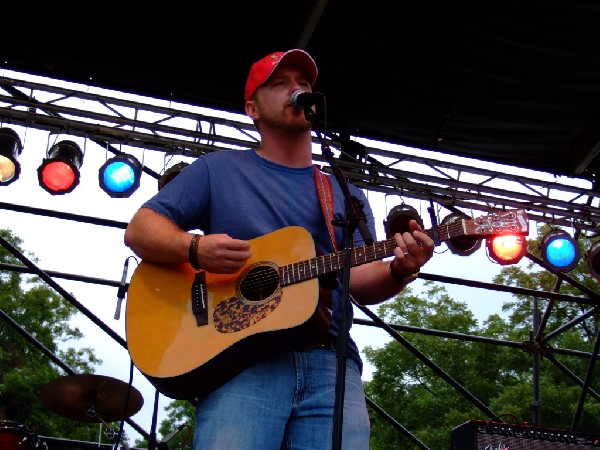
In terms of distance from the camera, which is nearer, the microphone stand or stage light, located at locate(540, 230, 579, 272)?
the microphone stand

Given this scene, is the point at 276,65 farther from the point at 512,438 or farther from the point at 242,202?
the point at 512,438

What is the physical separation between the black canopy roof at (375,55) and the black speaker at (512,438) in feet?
8.90

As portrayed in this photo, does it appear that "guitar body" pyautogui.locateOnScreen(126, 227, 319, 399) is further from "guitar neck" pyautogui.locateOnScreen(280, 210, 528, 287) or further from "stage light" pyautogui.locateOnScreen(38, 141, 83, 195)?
"stage light" pyautogui.locateOnScreen(38, 141, 83, 195)

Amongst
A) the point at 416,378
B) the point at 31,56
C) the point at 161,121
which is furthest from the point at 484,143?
the point at 416,378

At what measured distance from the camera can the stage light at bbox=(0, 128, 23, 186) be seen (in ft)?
18.4

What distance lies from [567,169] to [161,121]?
3.71 metres

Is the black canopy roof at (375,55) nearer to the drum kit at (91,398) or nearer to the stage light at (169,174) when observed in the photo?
the stage light at (169,174)

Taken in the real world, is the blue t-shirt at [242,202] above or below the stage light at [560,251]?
below

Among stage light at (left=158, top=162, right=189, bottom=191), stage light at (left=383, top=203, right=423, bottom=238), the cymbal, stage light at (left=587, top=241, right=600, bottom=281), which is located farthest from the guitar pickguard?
stage light at (left=587, top=241, right=600, bottom=281)

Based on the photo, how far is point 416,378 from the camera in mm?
26312

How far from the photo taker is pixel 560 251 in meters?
6.57

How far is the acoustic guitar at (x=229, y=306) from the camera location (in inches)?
94.0

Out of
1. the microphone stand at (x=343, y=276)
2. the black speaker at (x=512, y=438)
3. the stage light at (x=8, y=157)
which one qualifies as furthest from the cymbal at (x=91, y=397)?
the microphone stand at (x=343, y=276)

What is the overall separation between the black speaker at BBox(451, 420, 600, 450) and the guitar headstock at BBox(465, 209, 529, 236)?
1923 millimetres
